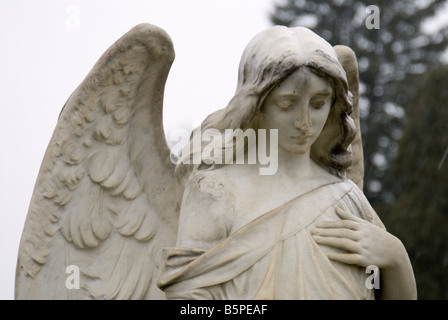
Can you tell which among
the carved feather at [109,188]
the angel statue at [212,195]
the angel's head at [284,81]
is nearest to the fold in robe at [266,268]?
the angel statue at [212,195]

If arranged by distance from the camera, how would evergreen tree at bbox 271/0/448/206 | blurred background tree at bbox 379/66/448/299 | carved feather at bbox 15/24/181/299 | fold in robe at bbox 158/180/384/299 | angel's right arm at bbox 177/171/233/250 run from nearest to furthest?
fold in robe at bbox 158/180/384/299, angel's right arm at bbox 177/171/233/250, carved feather at bbox 15/24/181/299, blurred background tree at bbox 379/66/448/299, evergreen tree at bbox 271/0/448/206

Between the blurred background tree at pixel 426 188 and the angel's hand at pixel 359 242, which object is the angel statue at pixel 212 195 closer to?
the angel's hand at pixel 359 242

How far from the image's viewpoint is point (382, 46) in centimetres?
2102

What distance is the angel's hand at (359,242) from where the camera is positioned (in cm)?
561

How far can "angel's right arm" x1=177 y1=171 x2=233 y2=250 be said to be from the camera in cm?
560

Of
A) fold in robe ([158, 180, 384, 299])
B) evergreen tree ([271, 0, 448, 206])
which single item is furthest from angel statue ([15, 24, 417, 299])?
evergreen tree ([271, 0, 448, 206])

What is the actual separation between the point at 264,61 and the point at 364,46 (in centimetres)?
1544

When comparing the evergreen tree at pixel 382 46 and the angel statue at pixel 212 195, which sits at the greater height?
the evergreen tree at pixel 382 46

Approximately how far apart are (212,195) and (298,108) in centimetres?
61

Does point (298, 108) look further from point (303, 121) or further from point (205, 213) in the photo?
point (205, 213)

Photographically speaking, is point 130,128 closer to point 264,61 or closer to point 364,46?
point 264,61

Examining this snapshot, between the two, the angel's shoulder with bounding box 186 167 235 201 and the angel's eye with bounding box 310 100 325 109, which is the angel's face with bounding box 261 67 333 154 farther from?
the angel's shoulder with bounding box 186 167 235 201
